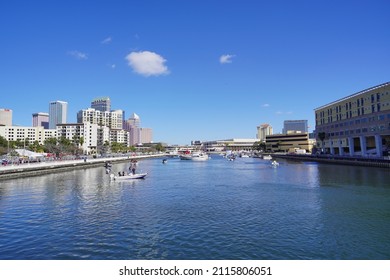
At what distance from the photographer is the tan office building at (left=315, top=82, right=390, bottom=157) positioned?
280 feet

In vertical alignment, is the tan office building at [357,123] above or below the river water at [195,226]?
above

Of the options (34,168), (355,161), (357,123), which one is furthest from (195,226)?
(357,123)

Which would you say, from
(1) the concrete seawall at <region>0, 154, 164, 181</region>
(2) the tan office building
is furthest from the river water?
(2) the tan office building

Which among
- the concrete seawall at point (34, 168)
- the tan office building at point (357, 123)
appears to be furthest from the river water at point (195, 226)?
the tan office building at point (357, 123)

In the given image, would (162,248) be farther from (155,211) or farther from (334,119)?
(334,119)

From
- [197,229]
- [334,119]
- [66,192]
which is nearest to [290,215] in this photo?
[197,229]

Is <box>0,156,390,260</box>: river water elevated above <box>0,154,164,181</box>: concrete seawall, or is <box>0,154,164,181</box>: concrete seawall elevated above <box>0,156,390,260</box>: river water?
<box>0,154,164,181</box>: concrete seawall

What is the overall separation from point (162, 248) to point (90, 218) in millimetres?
10521

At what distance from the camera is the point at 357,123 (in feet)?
320

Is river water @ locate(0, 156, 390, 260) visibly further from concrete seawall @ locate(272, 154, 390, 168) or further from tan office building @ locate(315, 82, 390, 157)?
tan office building @ locate(315, 82, 390, 157)

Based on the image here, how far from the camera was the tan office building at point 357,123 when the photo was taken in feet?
280

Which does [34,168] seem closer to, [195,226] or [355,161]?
Answer: [195,226]

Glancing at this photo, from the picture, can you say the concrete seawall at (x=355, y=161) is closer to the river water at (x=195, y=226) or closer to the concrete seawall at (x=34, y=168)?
the river water at (x=195, y=226)
